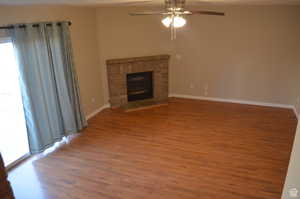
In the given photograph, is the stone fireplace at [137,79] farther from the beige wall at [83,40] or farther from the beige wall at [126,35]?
the beige wall at [83,40]

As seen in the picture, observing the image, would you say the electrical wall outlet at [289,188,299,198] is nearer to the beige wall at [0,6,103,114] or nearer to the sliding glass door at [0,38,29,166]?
the sliding glass door at [0,38,29,166]

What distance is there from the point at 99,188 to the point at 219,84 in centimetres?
442

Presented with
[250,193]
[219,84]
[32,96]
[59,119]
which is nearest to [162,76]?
[219,84]

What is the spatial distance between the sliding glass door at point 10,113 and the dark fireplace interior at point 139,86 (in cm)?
298

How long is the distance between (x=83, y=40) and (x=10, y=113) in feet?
7.20

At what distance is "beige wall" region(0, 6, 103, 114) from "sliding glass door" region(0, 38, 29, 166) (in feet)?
2.17

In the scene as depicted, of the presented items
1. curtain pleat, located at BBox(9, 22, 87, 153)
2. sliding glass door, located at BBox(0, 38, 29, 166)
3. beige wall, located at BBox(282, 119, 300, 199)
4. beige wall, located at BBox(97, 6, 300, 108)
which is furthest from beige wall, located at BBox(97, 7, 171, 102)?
beige wall, located at BBox(282, 119, 300, 199)

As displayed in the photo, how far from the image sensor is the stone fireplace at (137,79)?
6.26 m

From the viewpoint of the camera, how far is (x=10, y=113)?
4.07 m

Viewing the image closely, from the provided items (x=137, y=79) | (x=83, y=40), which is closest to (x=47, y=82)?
(x=83, y=40)

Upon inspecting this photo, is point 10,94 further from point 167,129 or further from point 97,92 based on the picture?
point 167,129

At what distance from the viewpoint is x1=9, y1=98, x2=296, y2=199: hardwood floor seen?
3.39 meters

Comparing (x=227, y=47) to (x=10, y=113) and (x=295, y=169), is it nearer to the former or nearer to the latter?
(x=295, y=169)

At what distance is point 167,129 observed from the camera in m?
5.18
